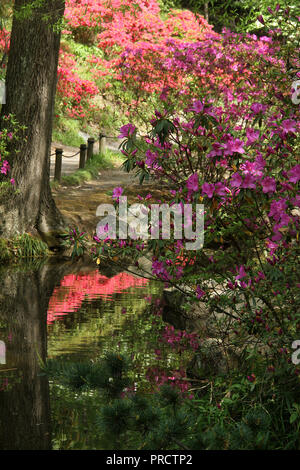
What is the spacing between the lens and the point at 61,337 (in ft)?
19.8

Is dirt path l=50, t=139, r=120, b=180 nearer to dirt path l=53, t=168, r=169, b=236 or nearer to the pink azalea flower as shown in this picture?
dirt path l=53, t=168, r=169, b=236

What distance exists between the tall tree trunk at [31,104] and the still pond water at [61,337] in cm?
90

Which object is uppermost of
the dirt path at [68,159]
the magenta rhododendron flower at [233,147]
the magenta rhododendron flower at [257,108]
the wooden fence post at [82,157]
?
the magenta rhododendron flower at [257,108]

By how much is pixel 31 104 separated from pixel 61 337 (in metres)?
4.70

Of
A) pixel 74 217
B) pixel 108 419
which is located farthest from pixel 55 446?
pixel 74 217

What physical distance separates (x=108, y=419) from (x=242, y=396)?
1211 millimetres

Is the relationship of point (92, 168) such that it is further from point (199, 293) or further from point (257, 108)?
point (257, 108)

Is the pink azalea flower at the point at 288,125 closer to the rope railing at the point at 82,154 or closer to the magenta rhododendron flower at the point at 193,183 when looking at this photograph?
the magenta rhododendron flower at the point at 193,183

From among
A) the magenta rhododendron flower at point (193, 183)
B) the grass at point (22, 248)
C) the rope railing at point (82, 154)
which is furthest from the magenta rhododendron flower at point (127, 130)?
the rope railing at point (82, 154)

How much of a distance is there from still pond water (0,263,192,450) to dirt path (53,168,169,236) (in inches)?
49.7

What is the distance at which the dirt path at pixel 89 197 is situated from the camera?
436 inches

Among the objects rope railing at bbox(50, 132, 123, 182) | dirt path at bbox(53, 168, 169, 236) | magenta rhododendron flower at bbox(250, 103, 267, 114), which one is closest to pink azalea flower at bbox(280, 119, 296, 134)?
magenta rhododendron flower at bbox(250, 103, 267, 114)
